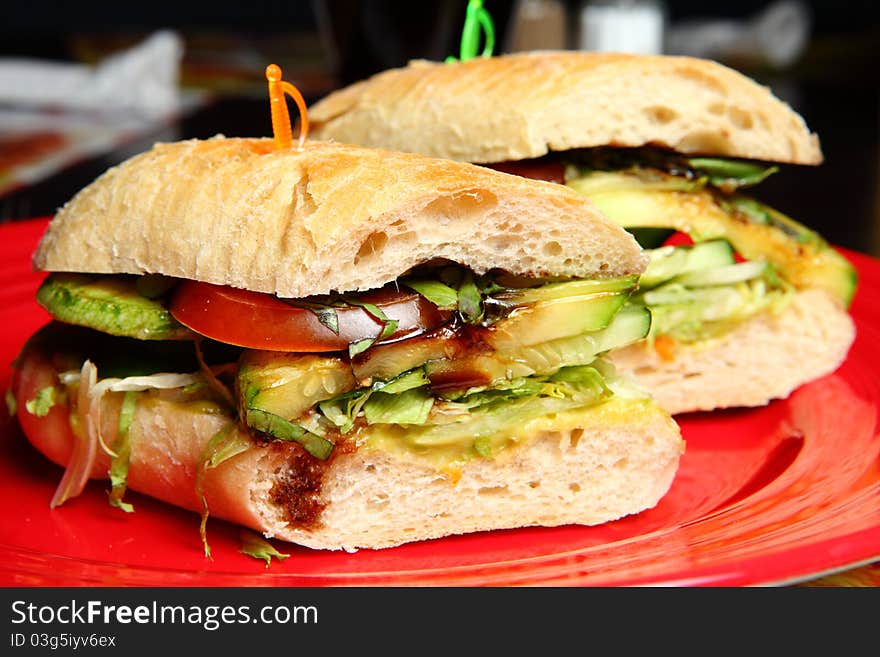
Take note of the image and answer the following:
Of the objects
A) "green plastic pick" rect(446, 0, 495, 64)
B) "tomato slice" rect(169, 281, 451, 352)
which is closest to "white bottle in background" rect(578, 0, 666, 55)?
"green plastic pick" rect(446, 0, 495, 64)

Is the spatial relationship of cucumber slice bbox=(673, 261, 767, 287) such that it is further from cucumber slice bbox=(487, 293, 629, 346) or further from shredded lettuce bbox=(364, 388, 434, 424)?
shredded lettuce bbox=(364, 388, 434, 424)

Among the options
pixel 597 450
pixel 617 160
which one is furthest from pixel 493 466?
pixel 617 160

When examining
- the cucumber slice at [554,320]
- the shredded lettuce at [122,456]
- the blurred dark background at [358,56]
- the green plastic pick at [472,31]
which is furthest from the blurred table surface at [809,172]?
the cucumber slice at [554,320]

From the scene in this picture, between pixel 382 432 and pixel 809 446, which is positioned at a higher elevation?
pixel 382 432

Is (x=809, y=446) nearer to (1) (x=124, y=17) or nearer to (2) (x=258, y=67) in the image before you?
(2) (x=258, y=67)

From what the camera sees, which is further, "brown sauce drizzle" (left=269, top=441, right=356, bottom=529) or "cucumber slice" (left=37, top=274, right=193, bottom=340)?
"cucumber slice" (left=37, top=274, right=193, bottom=340)

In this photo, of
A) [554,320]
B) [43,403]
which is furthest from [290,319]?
[43,403]
